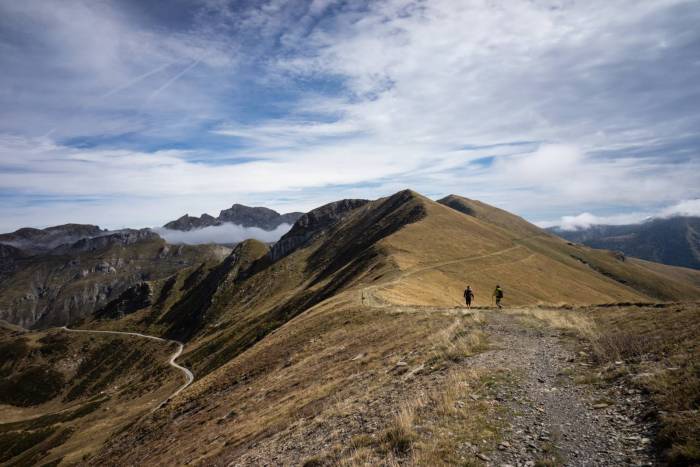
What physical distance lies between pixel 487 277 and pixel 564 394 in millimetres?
78685

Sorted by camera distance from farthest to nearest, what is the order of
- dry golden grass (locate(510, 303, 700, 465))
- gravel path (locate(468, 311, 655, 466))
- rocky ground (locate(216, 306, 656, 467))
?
rocky ground (locate(216, 306, 656, 467)), gravel path (locate(468, 311, 655, 466)), dry golden grass (locate(510, 303, 700, 465))

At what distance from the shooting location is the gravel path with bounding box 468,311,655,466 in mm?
8758

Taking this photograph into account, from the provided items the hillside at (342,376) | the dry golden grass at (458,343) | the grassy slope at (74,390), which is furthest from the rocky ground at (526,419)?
the grassy slope at (74,390)

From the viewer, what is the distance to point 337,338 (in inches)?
1414

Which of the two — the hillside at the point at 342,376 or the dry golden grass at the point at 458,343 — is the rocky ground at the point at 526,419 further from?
the dry golden grass at the point at 458,343

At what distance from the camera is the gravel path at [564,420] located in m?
8.76

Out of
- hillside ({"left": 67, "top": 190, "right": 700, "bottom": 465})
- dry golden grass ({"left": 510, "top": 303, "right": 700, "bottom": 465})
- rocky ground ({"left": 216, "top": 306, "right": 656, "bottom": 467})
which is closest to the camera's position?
dry golden grass ({"left": 510, "top": 303, "right": 700, "bottom": 465})

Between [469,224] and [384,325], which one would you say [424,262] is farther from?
[469,224]

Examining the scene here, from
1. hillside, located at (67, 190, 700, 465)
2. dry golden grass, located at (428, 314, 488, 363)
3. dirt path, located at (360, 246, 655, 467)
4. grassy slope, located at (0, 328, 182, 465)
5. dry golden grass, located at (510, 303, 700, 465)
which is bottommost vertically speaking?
grassy slope, located at (0, 328, 182, 465)

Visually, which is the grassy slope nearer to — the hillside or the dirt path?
the hillside

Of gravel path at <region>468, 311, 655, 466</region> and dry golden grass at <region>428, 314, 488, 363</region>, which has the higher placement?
gravel path at <region>468, 311, 655, 466</region>

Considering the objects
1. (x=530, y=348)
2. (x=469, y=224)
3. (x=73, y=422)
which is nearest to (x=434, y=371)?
(x=530, y=348)

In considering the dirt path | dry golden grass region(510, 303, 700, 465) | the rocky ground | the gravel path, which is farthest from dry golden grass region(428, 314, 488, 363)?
dry golden grass region(510, 303, 700, 465)

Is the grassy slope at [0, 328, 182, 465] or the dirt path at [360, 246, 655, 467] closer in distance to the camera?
the dirt path at [360, 246, 655, 467]
